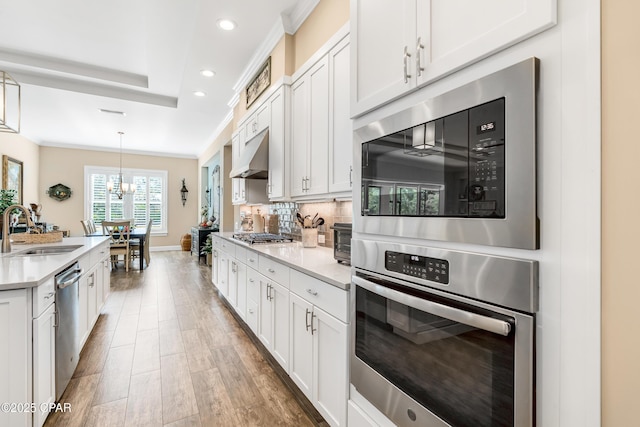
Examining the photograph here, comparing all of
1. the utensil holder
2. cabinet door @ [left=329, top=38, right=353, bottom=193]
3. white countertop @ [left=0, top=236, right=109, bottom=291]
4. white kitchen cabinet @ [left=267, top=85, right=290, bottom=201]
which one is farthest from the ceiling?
white countertop @ [left=0, top=236, right=109, bottom=291]

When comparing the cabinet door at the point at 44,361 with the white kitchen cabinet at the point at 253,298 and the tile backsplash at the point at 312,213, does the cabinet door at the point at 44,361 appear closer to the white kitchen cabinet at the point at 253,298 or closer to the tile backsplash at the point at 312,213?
the white kitchen cabinet at the point at 253,298

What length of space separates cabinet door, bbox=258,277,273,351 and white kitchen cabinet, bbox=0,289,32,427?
1.31 m

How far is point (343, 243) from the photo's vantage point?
186 centimetres

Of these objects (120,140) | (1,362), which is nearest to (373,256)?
(1,362)

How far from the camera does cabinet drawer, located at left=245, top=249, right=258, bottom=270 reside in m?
2.62

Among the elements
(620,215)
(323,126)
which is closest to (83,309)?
(323,126)

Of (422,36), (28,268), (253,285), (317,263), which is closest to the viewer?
(422,36)

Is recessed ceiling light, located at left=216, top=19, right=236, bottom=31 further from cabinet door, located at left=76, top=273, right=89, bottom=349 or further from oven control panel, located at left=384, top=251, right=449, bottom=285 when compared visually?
oven control panel, located at left=384, top=251, right=449, bottom=285

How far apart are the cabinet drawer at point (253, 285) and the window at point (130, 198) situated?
22.8 ft

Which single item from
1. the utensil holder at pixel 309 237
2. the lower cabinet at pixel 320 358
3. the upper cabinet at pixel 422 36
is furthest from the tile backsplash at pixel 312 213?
the upper cabinet at pixel 422 36

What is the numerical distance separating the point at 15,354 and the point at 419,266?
190 cm

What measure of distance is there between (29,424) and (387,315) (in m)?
1.82

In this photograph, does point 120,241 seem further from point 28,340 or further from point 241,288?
point 28,340

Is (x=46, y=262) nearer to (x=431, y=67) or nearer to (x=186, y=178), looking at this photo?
(x=431, y=67)
